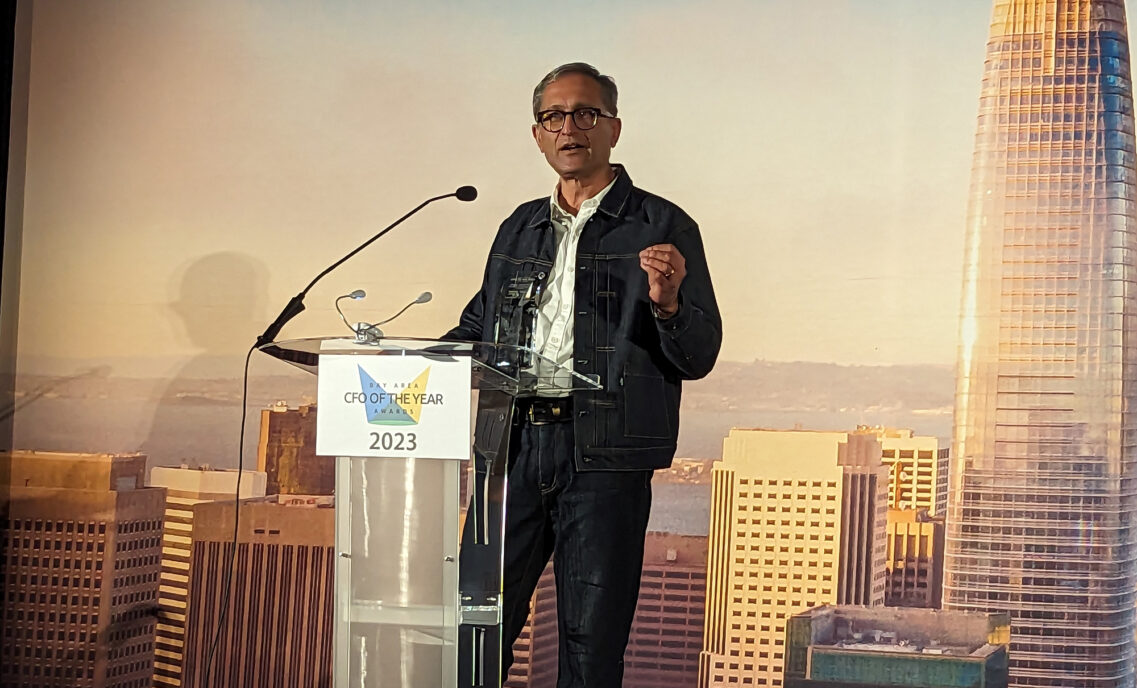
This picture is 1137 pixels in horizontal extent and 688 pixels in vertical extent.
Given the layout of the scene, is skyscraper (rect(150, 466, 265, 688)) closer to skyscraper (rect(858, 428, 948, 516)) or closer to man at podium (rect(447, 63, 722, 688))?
man at podium (rect(447, 63, 722, 688))

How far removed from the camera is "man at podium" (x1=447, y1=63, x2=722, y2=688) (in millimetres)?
2568

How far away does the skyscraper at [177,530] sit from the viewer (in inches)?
161

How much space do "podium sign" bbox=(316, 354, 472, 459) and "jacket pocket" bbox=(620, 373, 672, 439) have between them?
0.63 metres

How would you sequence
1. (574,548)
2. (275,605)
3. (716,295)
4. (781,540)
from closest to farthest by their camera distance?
1. (574,548)
2. (275,605)
3. (781,540)
4. (716,295)

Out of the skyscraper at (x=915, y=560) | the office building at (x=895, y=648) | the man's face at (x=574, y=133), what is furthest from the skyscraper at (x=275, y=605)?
the skyscraper at (x=915, y=560)

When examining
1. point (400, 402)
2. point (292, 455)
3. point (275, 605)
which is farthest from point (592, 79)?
point (275, 605)

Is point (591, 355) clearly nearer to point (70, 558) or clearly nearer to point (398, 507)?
point (398, 507)

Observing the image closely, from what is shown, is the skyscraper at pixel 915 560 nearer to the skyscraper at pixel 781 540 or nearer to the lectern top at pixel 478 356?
the skyscraper at pixel 781 540

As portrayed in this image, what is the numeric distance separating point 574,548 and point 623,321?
0.53 metres

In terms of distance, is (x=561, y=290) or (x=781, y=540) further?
(x=781, y=540)

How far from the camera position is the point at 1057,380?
142 inches

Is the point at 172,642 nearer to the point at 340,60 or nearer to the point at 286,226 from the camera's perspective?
the point at 286,226

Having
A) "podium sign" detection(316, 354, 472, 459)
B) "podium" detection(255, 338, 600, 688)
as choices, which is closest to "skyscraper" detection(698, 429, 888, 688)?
"podium" detection(255, 338, 600, 688)

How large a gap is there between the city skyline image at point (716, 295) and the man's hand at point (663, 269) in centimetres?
112
